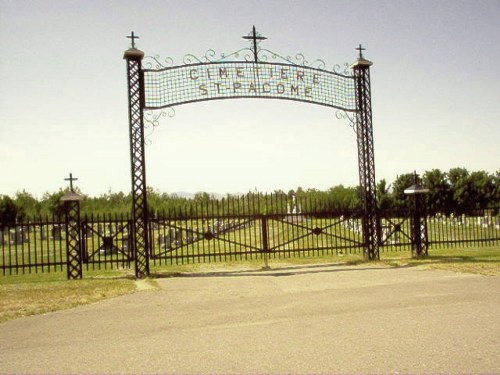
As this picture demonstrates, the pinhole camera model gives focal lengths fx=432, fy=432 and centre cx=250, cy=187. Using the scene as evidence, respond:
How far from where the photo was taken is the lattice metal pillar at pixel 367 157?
1240 cm

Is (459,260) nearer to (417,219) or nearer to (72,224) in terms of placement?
(417,219)

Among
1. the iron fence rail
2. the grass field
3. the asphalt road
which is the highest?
the iron fence rail

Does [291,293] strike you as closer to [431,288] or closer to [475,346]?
[431,288]

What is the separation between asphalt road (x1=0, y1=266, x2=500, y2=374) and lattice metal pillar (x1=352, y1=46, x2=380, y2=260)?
366 cm

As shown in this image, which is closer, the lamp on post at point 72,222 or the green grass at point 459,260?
the green grass at point 459,260

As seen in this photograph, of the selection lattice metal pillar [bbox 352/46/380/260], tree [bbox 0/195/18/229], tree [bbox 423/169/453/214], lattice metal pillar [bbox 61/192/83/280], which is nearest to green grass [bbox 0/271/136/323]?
lattice metal pillar [bbox 61/192/83/280]

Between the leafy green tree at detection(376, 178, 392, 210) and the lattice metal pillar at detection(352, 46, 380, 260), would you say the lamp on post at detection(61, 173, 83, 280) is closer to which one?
the lattice metal pillar at detection(352, 46, 380, 260)

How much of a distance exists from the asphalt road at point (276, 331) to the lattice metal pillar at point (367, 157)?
12.0ft

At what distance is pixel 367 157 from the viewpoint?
491 inches

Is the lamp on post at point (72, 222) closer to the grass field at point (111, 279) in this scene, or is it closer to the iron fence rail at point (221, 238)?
the iron fence rail at point (221, 238)

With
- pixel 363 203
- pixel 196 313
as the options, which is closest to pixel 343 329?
pixel 196 313

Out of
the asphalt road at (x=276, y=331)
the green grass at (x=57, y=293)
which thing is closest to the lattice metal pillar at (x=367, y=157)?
the asphalt road at (x=276, y=331)

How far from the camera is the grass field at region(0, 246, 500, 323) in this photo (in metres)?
7.73

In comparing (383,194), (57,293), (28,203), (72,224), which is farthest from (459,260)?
(28,203)
